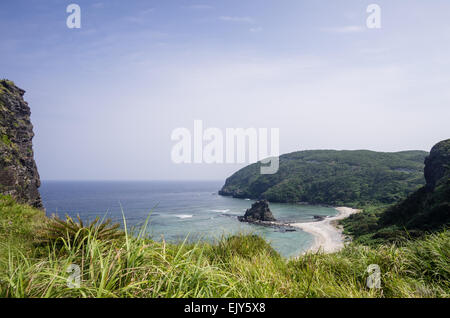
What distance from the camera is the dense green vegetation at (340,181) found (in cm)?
8475

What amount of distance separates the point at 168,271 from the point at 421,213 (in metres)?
39.5

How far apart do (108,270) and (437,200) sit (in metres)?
41.1

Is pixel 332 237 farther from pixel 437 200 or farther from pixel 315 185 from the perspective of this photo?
pixel 315 185

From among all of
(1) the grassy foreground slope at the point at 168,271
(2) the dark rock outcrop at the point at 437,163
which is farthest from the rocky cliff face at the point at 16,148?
(2) the dark rock outcrop at the point at 437,163

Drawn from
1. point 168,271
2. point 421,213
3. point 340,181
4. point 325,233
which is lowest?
point 325,233

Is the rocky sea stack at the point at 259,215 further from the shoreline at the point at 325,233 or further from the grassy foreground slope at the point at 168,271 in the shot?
the grassy foreground slope at the point at 168,271

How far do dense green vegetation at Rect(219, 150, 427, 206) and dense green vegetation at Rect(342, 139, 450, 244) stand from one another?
34147mm

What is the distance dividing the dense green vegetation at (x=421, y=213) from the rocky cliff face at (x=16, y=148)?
116ft

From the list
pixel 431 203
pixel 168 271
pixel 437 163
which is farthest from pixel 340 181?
pixel 168 271

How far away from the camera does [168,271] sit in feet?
9.65

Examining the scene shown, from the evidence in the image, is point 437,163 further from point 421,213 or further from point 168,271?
point 168,271

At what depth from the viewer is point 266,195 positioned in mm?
106188

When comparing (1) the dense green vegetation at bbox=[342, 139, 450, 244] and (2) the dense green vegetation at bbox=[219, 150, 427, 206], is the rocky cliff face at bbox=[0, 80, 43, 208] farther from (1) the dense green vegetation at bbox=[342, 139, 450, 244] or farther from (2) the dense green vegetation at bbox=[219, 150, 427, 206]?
(2) the dense green vegetation at bbox=[219, 150, 427, 206]

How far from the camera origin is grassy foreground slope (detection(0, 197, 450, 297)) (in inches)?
106
